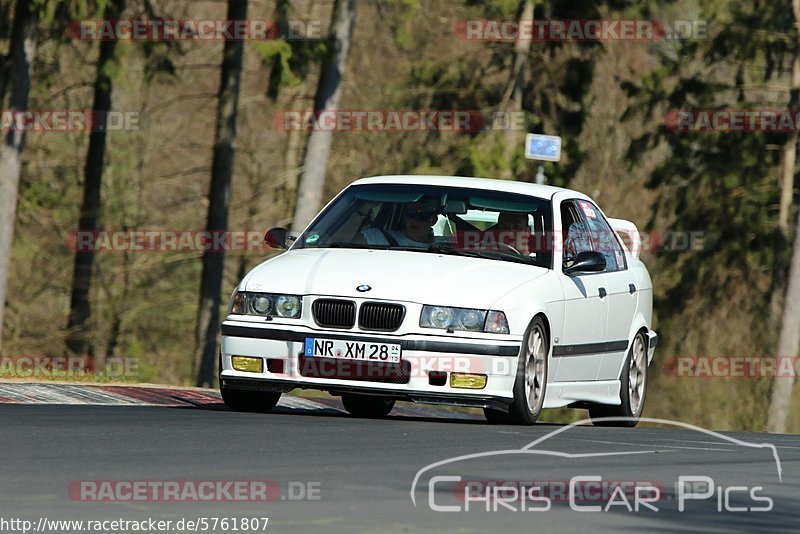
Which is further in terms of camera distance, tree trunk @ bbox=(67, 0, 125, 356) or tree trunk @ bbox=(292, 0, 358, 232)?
tree trunk @ bbox=(67, 0, 125, 356)

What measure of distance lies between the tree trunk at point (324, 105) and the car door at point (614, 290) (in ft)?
39.8

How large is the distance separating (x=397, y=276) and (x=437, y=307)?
1.19ft

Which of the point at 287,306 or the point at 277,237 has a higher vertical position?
the point at 277,237

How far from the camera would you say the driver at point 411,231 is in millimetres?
11828

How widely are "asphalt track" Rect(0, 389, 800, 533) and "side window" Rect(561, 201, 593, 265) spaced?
1381 millimetres

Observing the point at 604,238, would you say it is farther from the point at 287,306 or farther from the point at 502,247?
the point at 287,306

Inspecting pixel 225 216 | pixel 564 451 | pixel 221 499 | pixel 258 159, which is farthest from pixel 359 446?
pixel 258 159

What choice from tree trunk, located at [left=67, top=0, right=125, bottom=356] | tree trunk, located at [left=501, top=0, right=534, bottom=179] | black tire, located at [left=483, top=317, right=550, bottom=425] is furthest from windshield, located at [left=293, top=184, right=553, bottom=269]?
tree trunk, located at [left=501, top=0, right=534, bottom=179]

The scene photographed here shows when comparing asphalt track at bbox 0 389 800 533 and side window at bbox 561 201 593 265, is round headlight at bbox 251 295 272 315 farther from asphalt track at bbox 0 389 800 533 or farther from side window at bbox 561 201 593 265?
side window at bbox 561 201 593 265

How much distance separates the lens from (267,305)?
36.0 feet

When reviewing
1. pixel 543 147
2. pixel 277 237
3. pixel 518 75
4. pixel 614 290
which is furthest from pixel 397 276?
pixel 518 75

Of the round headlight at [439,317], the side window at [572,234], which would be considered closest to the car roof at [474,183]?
the side window at [572,234]

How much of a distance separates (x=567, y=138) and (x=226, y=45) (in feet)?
33.2

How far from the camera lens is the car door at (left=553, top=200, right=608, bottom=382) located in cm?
1184
